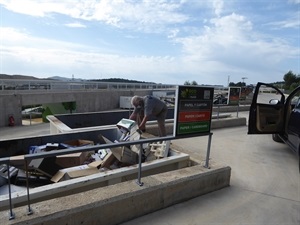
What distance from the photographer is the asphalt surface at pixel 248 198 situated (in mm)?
3320

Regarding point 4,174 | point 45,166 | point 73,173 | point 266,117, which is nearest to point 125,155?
point 73,173

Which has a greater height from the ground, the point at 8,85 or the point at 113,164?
the point at 8,85

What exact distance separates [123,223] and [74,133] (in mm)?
3478

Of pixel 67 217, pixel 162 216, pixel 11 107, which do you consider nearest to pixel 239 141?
pixel 162 216

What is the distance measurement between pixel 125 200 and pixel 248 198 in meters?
2.02

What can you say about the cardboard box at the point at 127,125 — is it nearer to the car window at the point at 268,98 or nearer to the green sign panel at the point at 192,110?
the green sign panel at the point at 192,110

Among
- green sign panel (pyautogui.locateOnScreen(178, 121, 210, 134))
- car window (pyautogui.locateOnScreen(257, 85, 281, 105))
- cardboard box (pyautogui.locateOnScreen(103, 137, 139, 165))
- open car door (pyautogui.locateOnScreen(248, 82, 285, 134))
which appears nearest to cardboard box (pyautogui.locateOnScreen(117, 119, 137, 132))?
cardboard box (pyautogui.locateOnScreen(103, 137, 139, 165))

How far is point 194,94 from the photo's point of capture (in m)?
3.91

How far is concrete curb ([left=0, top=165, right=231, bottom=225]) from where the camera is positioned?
2713mm

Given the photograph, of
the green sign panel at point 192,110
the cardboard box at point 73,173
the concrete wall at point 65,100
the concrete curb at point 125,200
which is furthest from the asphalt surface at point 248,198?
the concrete wall at point 65,100

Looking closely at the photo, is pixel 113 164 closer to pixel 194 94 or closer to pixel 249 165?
pixel 194 94

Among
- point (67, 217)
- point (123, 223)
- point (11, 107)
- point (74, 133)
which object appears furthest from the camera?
point (11, 107)

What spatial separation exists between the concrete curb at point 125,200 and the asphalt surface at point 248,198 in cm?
12

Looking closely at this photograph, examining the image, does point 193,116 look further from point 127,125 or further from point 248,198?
point 127,125
